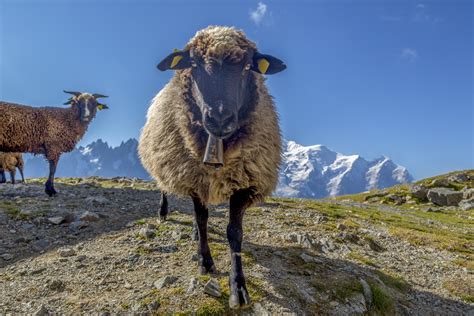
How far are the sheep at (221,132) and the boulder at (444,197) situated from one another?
49765mm

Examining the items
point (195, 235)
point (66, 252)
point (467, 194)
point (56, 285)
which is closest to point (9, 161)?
point (66, 252)

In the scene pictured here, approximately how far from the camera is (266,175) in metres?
7.11

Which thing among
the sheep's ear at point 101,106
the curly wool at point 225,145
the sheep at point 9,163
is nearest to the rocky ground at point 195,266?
the curly wool at point 225,145

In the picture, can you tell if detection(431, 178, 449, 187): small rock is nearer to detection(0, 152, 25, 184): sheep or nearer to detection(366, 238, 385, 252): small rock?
detection(366, 238, 385, 252): small rock

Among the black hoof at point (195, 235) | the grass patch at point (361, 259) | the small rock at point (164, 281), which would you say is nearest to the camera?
the small rock at point (164, 281)

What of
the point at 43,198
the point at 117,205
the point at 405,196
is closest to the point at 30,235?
the point at 117,205

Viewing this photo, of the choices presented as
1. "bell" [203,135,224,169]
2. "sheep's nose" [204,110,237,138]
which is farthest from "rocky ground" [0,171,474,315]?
"sheep's nose" [204,110,237,138]

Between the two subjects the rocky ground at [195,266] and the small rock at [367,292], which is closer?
the rocky ground at [195,266]

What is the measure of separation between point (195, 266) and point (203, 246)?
565 mm

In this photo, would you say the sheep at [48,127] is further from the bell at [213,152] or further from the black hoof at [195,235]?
the bell at [213,152]

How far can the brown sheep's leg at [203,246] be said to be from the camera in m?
6.57

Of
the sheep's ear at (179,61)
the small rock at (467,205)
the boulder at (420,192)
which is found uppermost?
the sheep's ear at (179,61)

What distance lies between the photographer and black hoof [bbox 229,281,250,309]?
5.45 metres

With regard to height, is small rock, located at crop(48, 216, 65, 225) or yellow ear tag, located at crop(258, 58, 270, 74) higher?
yellow ear tag, located at crop(258, 58, 270, 74)
